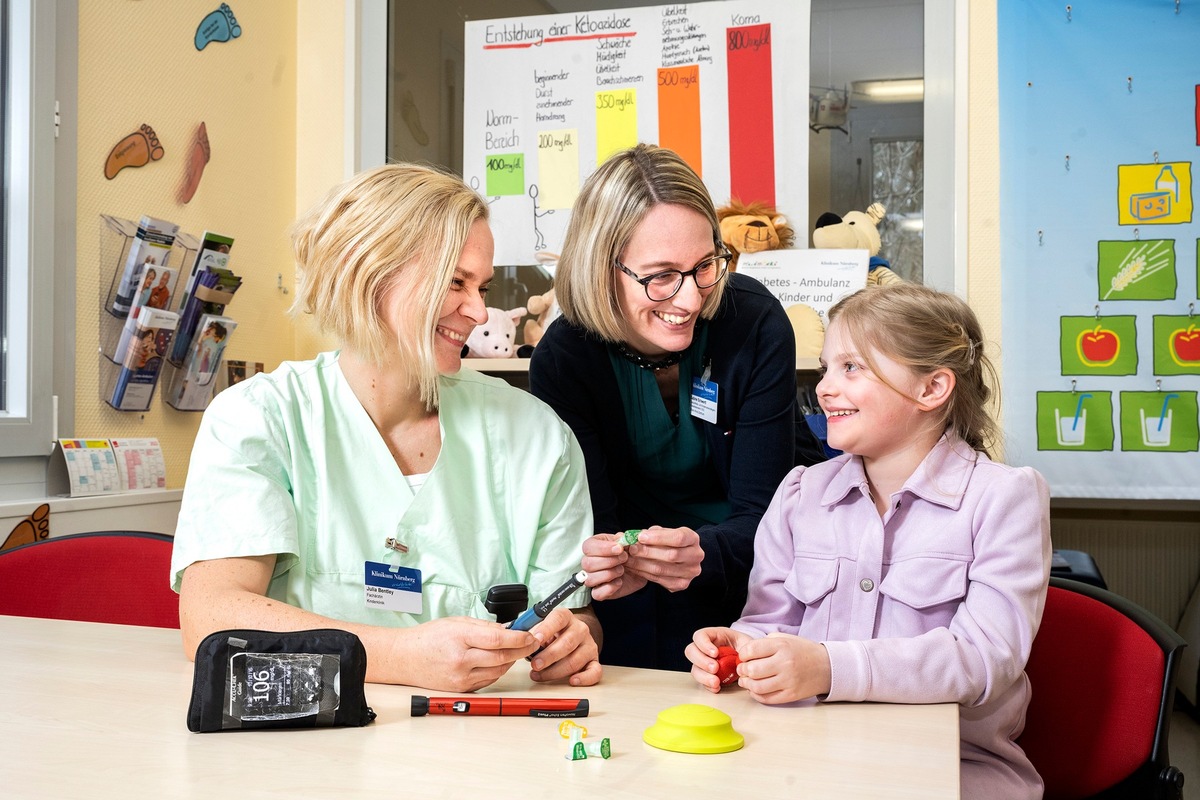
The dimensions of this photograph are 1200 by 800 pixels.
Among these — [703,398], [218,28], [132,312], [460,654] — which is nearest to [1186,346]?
[703,398]

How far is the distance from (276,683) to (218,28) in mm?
2727

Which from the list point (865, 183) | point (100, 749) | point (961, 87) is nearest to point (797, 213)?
point (865, 183)

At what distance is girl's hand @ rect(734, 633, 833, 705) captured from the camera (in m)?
1.00

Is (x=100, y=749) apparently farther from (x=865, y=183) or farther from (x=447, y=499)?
(x=865, y=183)

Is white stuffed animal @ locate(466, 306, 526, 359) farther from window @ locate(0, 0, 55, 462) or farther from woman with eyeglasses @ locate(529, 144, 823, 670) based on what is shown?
woman with eyeglasses @ locate(529, 144, 823, 670)

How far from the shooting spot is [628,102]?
3223 mm

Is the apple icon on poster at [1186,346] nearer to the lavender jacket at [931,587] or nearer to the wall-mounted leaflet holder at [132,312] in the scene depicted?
the lavender jacket at [931,587]

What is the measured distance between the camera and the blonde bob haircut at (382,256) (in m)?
1.37

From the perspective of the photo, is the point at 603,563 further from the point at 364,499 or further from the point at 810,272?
the point at 810,272

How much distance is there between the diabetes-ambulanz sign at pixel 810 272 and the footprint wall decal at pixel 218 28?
5.64 feet

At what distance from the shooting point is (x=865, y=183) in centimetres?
307

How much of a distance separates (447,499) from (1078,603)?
875mm

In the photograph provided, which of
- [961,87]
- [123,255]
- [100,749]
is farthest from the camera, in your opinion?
[961,87]

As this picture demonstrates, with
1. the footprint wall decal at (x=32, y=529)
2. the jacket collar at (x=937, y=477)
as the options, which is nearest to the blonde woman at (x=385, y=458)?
the jacket collar at (x=937, y=477)
